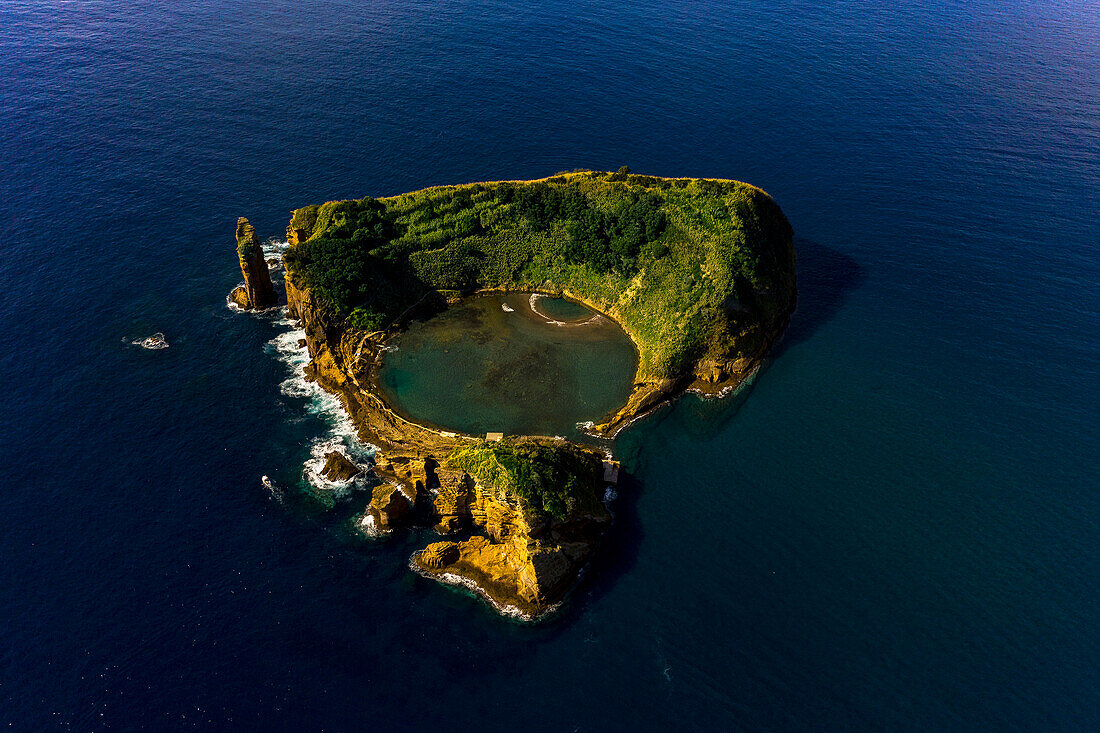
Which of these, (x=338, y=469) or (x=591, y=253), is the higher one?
(x=591, y=253)

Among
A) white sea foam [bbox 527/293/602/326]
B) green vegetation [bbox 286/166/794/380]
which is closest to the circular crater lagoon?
white sea foam [bbox 527/293/602/326]

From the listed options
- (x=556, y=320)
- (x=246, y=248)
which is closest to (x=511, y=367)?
(x=556, y=320)

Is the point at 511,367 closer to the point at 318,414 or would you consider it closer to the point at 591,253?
the point at 591,253

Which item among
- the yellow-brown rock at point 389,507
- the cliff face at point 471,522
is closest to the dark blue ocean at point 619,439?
the cliff face at point 471,522

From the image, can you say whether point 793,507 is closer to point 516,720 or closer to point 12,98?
point 516,720

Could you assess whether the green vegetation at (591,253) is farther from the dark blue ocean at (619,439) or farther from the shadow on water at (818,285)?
the dark blue ocean at (619,439)

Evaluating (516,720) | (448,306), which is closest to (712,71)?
(448,306)
